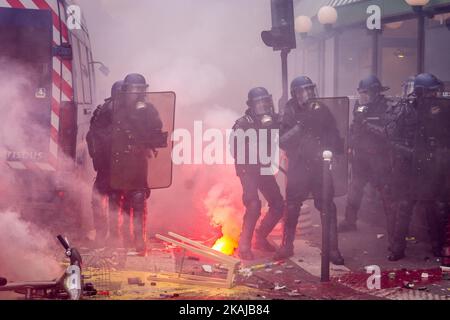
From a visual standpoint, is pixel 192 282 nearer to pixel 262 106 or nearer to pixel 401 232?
pixel 262 106

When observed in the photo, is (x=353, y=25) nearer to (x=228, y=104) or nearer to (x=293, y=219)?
(x=228, y=104)

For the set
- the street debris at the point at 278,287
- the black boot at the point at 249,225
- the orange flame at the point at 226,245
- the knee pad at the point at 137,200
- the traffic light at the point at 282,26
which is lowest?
the street debris at the point at 278,287

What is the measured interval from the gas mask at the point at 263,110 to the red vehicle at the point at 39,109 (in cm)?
204

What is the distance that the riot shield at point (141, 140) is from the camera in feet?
26.0

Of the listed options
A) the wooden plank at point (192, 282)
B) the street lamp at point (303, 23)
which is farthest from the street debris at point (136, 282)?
the street lamp at point (303, 23)

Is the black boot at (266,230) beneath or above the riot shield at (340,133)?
beneath

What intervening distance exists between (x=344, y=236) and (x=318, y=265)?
1.77m

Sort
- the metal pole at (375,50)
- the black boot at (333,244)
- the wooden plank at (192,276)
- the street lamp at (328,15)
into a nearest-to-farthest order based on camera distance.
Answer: the wooden plank at (192,276) < the black boot at (333,244) < the street lamp at (328,15) < the metal pole at (375,50)

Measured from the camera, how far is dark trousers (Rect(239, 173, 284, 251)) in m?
8.42

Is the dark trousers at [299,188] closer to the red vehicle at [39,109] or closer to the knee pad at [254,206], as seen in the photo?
the knee pad at [254,206]

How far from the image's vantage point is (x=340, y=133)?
8.26 meters

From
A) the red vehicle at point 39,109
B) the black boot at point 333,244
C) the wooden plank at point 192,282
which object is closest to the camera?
the wooden plank at point 192,282

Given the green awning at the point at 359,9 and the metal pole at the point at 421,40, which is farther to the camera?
the green awning at the point at 359,9

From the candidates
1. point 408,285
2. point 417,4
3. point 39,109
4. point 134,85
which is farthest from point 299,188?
point 417,4
